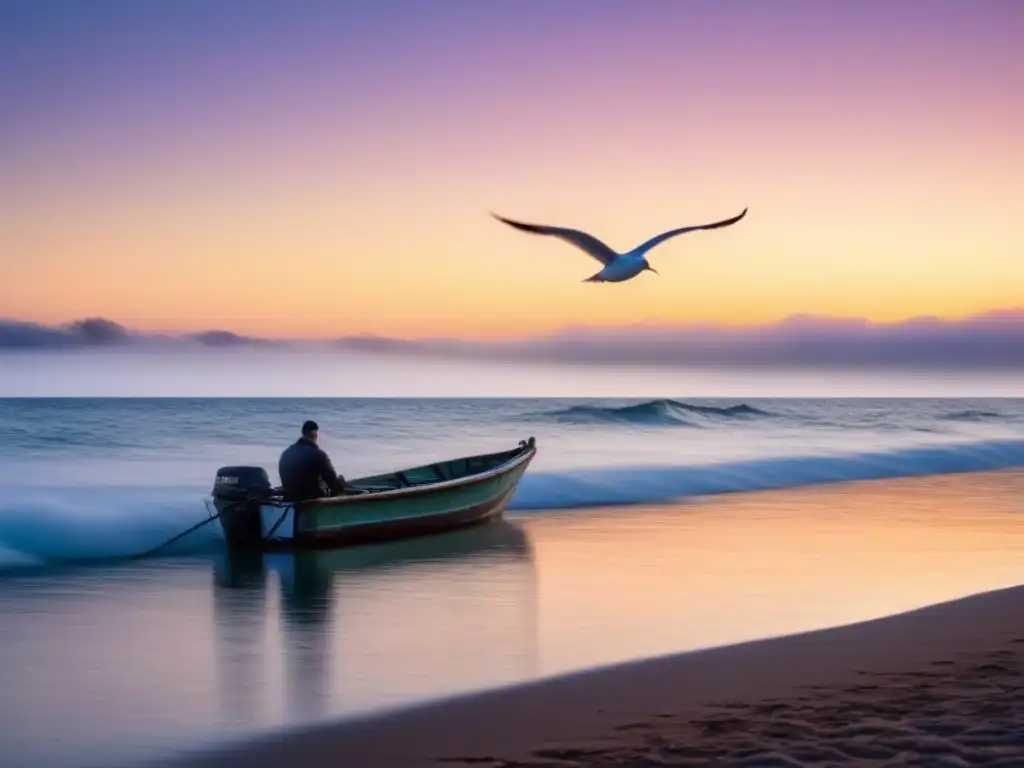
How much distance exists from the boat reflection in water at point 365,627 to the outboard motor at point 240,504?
9.1 inches

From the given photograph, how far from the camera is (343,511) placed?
14.3 meters

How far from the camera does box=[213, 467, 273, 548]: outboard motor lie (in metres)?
13.8

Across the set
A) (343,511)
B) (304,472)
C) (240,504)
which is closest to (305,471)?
(304,472)

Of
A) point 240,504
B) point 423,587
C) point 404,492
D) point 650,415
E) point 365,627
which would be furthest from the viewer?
point 650,415

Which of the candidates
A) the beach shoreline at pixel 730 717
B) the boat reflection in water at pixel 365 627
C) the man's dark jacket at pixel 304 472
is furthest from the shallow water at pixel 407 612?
the man's dark jacket at pixel 304 472

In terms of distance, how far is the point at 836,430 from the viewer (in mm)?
47719

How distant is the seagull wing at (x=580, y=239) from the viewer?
1132 centimetres

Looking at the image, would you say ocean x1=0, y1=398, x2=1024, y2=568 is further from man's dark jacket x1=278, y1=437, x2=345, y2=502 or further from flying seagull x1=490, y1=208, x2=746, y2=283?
flying seagull x1=490, y1=208, x2=746, y2=283

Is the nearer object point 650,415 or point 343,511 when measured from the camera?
point 343,511

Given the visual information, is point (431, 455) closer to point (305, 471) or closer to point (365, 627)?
point (305, 471)

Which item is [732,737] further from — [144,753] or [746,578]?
[746,578]

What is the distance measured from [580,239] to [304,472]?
4.52 metres

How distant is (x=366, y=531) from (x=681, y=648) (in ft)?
22.6

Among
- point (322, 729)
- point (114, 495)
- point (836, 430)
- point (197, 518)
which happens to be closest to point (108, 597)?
point (322, 729)
